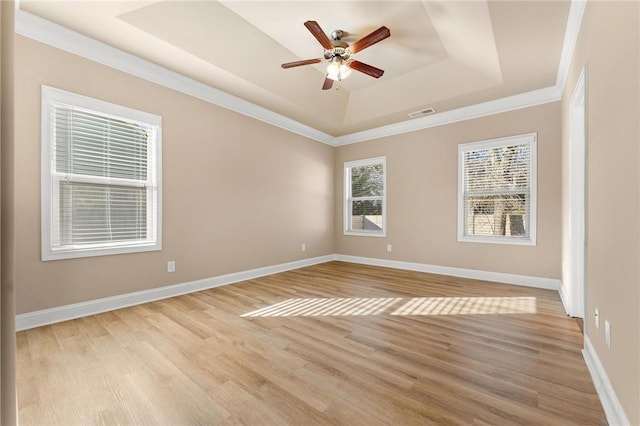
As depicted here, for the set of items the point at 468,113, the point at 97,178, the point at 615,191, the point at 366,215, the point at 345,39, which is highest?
the point at 345,39

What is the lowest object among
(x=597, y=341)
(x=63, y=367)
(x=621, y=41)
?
(x=63, y=367)

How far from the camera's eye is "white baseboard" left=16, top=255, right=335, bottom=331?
2.55m

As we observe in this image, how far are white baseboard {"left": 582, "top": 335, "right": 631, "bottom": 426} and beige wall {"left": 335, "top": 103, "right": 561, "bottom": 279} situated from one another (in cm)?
232

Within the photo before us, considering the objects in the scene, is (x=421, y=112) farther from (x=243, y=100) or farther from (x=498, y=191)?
(x=243, y=100)

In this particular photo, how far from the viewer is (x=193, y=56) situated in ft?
10.2

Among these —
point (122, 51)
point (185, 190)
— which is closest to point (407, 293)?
point (185, 190)

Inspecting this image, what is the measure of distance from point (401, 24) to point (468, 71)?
1374mm

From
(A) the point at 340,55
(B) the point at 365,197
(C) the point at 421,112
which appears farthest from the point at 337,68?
(B) the point at 365,197

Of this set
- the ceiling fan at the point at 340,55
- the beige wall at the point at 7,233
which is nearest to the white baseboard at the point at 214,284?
the beige wall at the point at 7,233

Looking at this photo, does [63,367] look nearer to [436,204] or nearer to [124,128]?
[124,128]

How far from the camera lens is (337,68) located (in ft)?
10.3

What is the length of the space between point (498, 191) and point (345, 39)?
315cm

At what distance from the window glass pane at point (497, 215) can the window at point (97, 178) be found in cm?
460

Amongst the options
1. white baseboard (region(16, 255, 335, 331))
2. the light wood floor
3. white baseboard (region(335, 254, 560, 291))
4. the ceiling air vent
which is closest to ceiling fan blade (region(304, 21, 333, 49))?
the ceiling air vent
